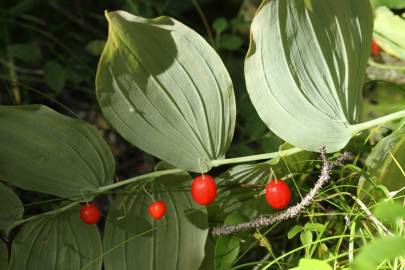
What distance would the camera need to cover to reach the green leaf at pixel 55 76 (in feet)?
4.39

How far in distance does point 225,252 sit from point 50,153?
31 centimetres

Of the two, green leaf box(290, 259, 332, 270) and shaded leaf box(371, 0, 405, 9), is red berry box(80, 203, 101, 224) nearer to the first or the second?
green leaf box(290, 259, 332, 270)

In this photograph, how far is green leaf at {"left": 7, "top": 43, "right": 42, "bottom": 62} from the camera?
52.8 inches

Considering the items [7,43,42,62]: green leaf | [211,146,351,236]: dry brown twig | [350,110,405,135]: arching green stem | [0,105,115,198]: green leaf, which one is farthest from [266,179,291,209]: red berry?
[7,43,42,62]: green leaf

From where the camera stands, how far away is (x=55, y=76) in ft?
4.45

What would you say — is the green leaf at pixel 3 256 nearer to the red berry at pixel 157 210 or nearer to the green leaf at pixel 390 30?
the red berry at pixel 157 210

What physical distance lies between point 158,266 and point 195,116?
0.85ft

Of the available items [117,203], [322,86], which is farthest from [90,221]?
[322,86]

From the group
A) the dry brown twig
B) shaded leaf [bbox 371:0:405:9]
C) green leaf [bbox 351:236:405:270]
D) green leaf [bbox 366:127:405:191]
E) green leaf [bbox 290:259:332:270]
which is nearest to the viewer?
green leaf [bbox 351:236:405:270]

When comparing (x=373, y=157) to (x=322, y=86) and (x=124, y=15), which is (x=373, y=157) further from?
(x=124, y=15)

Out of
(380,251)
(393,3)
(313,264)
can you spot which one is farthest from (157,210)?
(393,3)

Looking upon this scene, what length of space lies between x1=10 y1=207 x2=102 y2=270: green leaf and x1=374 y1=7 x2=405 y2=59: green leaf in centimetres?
65

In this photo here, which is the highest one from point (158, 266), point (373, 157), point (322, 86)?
point (322, 86)

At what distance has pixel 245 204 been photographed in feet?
3.22
